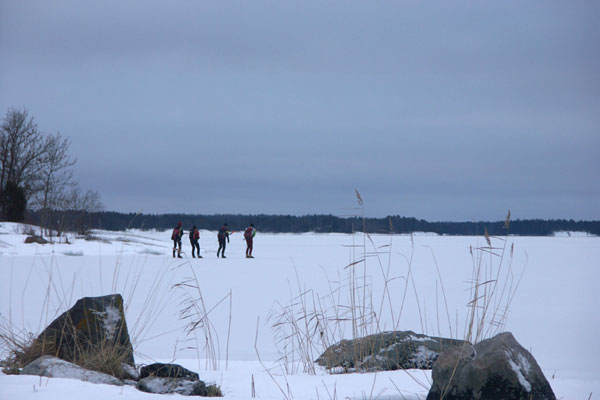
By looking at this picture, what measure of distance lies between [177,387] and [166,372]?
0.39 m

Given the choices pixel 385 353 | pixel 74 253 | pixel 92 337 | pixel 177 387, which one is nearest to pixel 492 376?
pixel 385 353

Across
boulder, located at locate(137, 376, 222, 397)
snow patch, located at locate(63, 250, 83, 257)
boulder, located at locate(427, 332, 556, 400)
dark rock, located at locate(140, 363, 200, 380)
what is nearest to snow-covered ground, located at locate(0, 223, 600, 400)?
boulder, located at locate(137, 376, 222, 397)

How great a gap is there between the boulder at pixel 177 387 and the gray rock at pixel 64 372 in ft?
0.65

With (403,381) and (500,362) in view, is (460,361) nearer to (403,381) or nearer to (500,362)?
(500,362)

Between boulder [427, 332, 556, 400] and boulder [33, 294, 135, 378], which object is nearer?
boulder [427, 332, 556, 400]

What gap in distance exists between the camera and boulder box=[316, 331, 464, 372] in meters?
4.99

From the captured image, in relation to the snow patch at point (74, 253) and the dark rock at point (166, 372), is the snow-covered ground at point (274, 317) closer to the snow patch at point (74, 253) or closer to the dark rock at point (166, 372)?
the dark rock at point (166, 372)

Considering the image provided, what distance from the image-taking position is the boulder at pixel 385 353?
16.4ft

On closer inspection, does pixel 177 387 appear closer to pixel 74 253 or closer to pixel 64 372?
pixel 64 372

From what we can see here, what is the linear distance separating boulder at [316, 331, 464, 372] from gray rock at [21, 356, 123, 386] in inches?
79.9

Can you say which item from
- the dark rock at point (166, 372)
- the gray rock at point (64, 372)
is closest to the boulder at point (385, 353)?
the dark rock at point (166, 372)

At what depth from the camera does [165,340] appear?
7.34m

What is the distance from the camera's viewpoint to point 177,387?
3.79 metres

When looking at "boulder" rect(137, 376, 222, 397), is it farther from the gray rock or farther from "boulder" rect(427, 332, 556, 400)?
"boulder" rect(427, 332, 556, 400)
